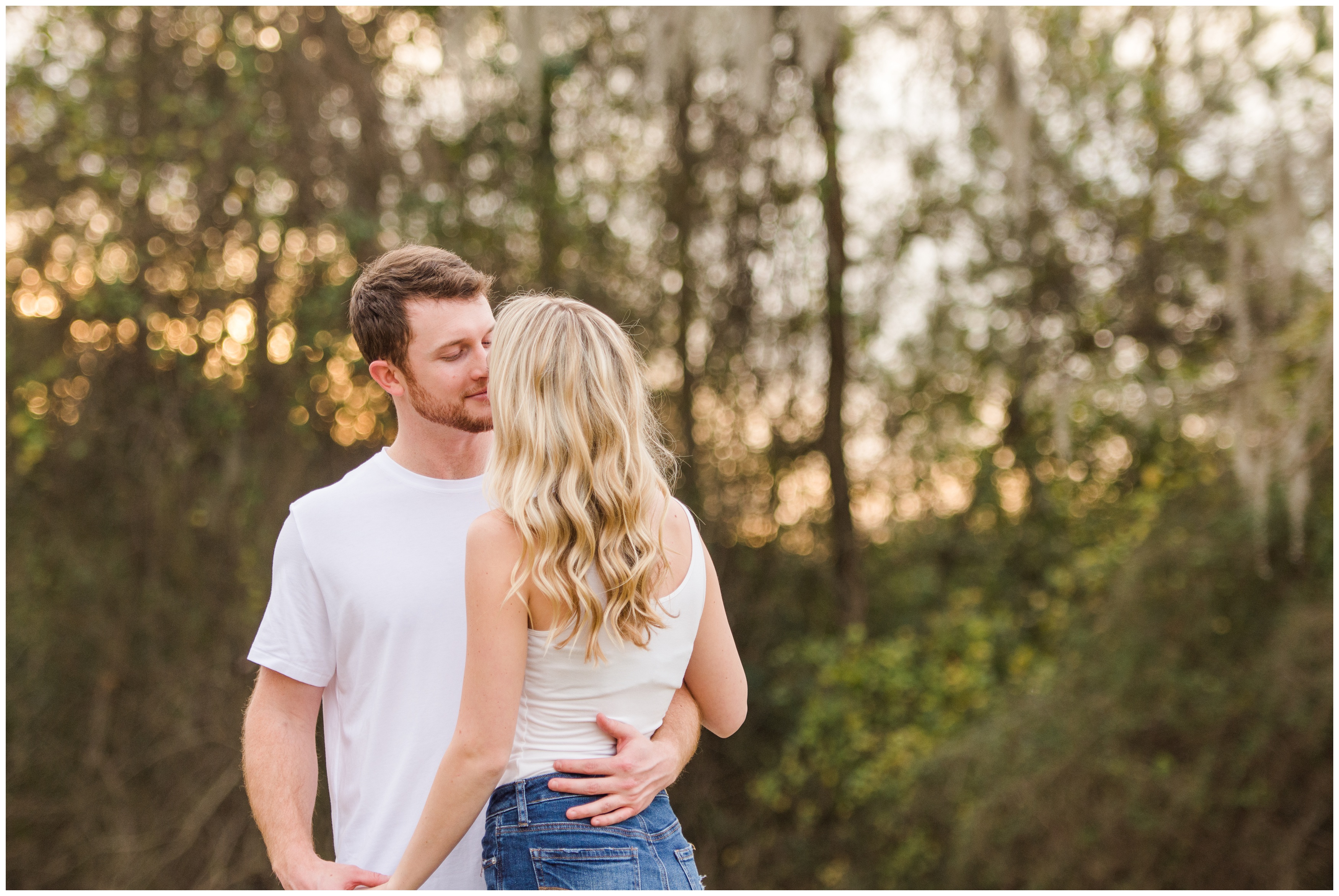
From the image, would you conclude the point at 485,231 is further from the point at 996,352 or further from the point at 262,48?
the point at 996,352

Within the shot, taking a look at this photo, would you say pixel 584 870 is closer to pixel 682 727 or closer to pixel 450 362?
pixel 682 727

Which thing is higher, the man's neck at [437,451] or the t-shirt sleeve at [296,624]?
the man's neck at [437,451]

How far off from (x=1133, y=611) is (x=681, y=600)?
13.9ft

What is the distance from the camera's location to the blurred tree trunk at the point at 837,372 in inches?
252

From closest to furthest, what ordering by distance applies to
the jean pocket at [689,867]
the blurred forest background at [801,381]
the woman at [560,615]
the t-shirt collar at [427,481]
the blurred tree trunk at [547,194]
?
the woman at [560,615], the jean pocket at [689,867], the t-shirt collar at [427,481], the blurred forest background at [801,381], the blurred tree trunk at [547,194]

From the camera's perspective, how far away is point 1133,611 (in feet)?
16.3

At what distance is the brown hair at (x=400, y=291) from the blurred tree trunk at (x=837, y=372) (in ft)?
16.7

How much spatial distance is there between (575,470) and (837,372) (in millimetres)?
5389

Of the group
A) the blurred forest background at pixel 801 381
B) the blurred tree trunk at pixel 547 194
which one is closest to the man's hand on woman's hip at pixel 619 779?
the blurred forest background at pixel 801 381

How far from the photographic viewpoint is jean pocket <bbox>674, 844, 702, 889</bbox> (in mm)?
1440

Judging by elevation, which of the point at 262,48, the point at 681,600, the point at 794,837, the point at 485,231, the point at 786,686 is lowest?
the point at 794,837

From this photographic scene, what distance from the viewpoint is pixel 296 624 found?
1.62 meters

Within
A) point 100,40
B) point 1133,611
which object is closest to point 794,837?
point 1133,611

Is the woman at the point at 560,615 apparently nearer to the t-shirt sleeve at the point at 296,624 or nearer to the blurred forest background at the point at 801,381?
the t-shirt sleeve at the point at 296,624
